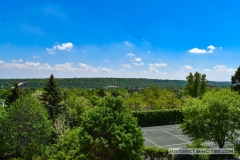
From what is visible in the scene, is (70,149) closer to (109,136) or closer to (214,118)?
(109,136)

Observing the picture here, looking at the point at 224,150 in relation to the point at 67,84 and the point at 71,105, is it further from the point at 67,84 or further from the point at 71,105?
the point at 67,84

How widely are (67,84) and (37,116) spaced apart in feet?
446

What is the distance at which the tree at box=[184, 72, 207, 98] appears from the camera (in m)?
Answer: 51.2

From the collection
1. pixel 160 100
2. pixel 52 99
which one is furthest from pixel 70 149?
pixel 160 100

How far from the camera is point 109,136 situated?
495 inches

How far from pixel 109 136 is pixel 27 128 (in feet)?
31.7

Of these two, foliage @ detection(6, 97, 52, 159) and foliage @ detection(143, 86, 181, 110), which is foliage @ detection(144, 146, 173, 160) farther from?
foliage @ detection(143, 86, 181, 110)

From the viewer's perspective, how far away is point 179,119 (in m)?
42.2

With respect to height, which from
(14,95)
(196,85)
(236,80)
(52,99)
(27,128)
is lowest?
(27,128)

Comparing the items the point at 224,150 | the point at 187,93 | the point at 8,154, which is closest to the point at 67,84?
the point at 187,93

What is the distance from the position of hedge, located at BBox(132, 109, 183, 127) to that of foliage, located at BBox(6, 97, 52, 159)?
73.0 ft

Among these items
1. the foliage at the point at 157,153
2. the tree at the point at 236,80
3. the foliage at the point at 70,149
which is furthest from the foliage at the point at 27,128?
the tree at the point at 236,80

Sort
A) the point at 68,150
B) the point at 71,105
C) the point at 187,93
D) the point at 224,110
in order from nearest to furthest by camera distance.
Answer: the point at 68,150 → the point at 224,110 → the point at 71,105 → the point at 187,93

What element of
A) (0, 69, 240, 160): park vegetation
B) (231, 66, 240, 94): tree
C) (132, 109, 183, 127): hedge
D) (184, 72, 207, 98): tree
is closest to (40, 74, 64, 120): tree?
(0, 69, 240, 160): park vegetation
